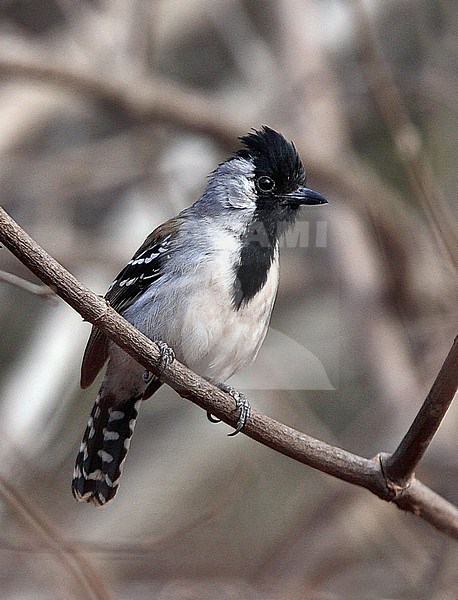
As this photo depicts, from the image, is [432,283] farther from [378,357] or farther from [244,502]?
[244,502]

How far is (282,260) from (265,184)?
3.78 ft

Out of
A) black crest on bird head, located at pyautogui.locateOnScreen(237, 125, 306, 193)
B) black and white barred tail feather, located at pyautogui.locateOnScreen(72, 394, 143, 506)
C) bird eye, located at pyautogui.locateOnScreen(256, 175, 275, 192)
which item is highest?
black crest on bird head, located at pyautogui.locateOnScreen(237, 125, 306, 193)

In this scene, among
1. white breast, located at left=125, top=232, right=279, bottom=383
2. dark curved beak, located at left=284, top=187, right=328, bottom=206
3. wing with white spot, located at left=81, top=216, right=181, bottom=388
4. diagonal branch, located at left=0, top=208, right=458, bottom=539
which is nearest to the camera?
diagonal branch, located at left=0, top=208, right=458, bottom=539

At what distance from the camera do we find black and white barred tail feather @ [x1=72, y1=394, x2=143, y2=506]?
3.48 meters

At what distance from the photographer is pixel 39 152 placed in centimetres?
621

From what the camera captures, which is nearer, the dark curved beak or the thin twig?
the thin twig

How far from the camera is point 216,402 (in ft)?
8.37

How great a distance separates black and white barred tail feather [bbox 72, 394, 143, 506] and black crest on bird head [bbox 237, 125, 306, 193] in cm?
105

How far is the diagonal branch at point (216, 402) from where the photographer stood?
2174 millimetres

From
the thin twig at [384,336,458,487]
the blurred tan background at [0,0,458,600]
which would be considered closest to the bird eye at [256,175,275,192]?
the thin twig at [384,336,458,487]

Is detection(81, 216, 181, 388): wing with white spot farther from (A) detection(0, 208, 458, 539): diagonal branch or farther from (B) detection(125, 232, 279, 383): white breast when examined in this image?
(A) detection(0, 208, 458, 539): diagonal branch

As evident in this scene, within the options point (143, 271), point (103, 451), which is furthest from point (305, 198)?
point (103, 451)

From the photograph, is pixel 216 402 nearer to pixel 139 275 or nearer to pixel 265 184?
pixel 265 184

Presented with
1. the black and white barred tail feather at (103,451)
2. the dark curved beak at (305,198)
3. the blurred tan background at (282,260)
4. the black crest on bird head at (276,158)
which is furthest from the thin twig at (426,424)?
the blurred tan background at (282,260)
